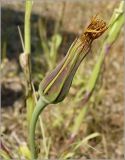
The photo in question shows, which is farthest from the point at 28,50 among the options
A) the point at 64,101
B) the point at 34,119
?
the point at 64,101

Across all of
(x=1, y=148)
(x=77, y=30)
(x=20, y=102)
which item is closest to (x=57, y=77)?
(x=1, y=148)

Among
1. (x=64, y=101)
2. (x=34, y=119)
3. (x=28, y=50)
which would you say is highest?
(x=28, y=50)

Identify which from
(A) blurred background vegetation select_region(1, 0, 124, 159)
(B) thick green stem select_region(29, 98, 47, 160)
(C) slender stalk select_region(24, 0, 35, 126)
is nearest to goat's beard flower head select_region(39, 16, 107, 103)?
(B) thick green stem select_region(29, 98, 47, 160)

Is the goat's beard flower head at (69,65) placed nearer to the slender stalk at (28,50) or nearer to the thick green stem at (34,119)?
the thick green stem at (34,119)

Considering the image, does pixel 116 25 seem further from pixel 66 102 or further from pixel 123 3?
pixel 66 102

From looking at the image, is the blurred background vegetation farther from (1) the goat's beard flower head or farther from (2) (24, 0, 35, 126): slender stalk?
(1) the goat's beard flower head

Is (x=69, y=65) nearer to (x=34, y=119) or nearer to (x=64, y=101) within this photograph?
(x=34, y=119)
